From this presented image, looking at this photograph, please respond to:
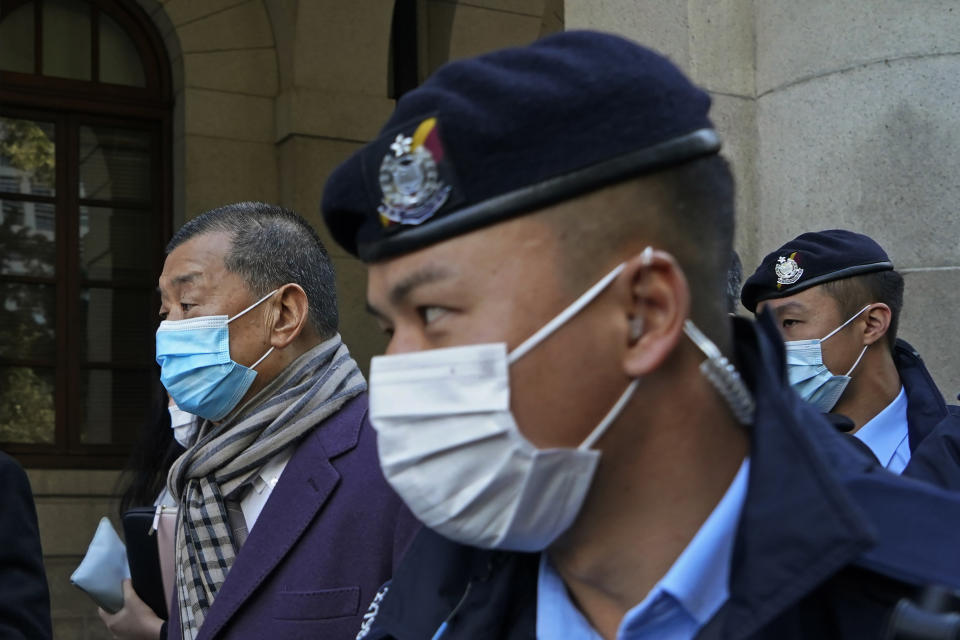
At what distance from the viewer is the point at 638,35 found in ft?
15.3

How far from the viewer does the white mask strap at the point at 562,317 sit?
1.70 metres

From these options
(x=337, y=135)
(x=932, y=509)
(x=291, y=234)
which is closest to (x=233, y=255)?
(x=291, y=234)

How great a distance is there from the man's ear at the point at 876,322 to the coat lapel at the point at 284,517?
189 cm

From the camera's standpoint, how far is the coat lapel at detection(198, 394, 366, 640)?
299 centimetres

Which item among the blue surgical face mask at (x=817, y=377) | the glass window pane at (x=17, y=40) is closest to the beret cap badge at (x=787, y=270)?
the blue surgical face mask at (x=817, y=377)

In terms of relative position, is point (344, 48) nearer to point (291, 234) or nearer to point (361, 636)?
point (291, 234)

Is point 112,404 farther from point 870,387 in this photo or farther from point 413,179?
point 413,179

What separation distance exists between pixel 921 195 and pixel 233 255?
85.9 inches

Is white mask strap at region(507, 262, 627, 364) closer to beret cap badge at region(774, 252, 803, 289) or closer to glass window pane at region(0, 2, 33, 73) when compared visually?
beret cap badge at region(774, 252, 803, 289)

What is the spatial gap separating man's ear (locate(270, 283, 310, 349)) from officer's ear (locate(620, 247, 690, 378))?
6.17 ft

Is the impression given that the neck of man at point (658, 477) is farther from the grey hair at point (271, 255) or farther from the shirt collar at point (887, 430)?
the shirt collar at point (887, 430)

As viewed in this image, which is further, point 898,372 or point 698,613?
point 898,372

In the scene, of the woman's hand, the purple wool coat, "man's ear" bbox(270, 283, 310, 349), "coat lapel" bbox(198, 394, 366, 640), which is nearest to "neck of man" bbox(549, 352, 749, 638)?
the purple wool coat

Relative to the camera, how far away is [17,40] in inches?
357
